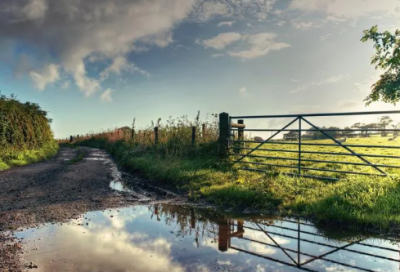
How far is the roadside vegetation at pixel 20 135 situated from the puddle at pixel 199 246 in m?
10.7

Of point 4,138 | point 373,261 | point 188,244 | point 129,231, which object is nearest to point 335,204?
point 373,261

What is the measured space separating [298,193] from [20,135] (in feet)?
49.9

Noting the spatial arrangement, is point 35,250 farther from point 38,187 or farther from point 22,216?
point 38,187

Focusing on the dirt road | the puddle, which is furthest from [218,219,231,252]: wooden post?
the dirt road

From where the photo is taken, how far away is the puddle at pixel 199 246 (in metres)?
3.93

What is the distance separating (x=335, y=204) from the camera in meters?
6.01

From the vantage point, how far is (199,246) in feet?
14.9

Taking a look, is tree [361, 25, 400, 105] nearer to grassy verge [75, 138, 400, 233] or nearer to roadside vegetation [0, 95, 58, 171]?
grassy verge [75, 138, 400, 233]

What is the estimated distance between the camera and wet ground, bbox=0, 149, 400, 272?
3.96 m

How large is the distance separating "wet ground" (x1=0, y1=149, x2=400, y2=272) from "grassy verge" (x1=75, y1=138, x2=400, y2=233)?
48 centimetres

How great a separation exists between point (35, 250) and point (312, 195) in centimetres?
542

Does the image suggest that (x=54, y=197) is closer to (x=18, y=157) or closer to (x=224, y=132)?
(x=224, y=132)

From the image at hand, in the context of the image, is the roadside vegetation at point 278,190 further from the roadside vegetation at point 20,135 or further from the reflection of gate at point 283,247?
the roadside vegetation at point 20,135

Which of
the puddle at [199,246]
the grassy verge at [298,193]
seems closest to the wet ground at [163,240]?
the puddle at [199,246]
